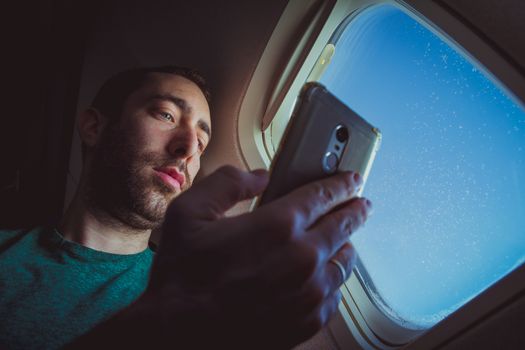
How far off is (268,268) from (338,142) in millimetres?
356

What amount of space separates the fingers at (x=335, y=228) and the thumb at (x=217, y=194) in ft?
0.43

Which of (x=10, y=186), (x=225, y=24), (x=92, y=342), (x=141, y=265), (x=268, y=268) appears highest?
(x=225, y=24)

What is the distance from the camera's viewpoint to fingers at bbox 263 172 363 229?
1.49 feet

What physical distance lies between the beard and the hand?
0.78 m

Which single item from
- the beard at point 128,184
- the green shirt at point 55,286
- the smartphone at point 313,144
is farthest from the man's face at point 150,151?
the smartphone at point 313,144

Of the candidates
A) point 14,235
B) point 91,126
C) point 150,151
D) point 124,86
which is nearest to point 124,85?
point 124,86

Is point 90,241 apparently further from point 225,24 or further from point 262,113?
point 225,24

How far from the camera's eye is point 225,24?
1.05 meters

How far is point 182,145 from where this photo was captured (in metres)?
1.24

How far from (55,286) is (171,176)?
58 cm

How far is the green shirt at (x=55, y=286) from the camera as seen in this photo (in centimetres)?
91

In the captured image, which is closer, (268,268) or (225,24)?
(268,268)

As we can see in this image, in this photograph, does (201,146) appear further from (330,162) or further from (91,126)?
(330,162)

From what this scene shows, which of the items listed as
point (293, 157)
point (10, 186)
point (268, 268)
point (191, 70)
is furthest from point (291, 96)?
point (10, 186)
